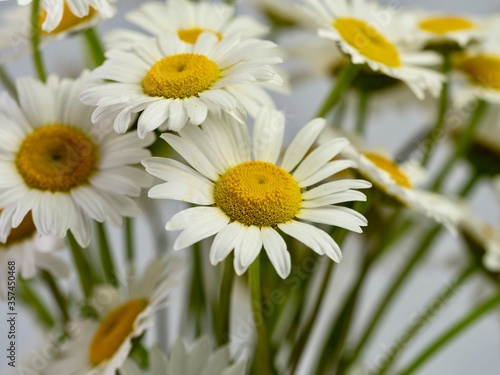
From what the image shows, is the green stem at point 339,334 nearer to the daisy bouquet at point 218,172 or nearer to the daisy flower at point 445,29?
the daisy bouquet at point 218,172

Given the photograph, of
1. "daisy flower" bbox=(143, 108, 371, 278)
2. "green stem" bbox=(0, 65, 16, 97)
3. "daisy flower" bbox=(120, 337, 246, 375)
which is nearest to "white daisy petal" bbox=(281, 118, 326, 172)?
"daisy flower" bbox=(143, 108, 371, 278)

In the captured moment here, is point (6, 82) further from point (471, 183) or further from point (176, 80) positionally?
point (471, 183)

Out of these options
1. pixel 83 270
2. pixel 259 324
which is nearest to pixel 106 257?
pixel 83 270

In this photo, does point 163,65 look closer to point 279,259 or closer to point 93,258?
point 279,259

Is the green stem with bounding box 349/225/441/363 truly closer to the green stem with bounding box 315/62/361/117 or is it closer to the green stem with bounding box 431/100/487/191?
the green stem with bounding box 431/100/487/191

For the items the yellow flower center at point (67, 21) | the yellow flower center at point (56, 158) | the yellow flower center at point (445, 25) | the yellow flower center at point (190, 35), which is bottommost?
the yellow flower center at point (56, 158)

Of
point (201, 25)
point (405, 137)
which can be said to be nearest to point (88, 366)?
point (201, 25)

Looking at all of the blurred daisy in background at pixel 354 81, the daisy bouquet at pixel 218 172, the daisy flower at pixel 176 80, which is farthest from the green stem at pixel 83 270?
the blurred daisy in background at pixel 354 81

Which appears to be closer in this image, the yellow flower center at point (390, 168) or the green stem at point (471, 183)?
the yellow flower center at point (390, 168)
